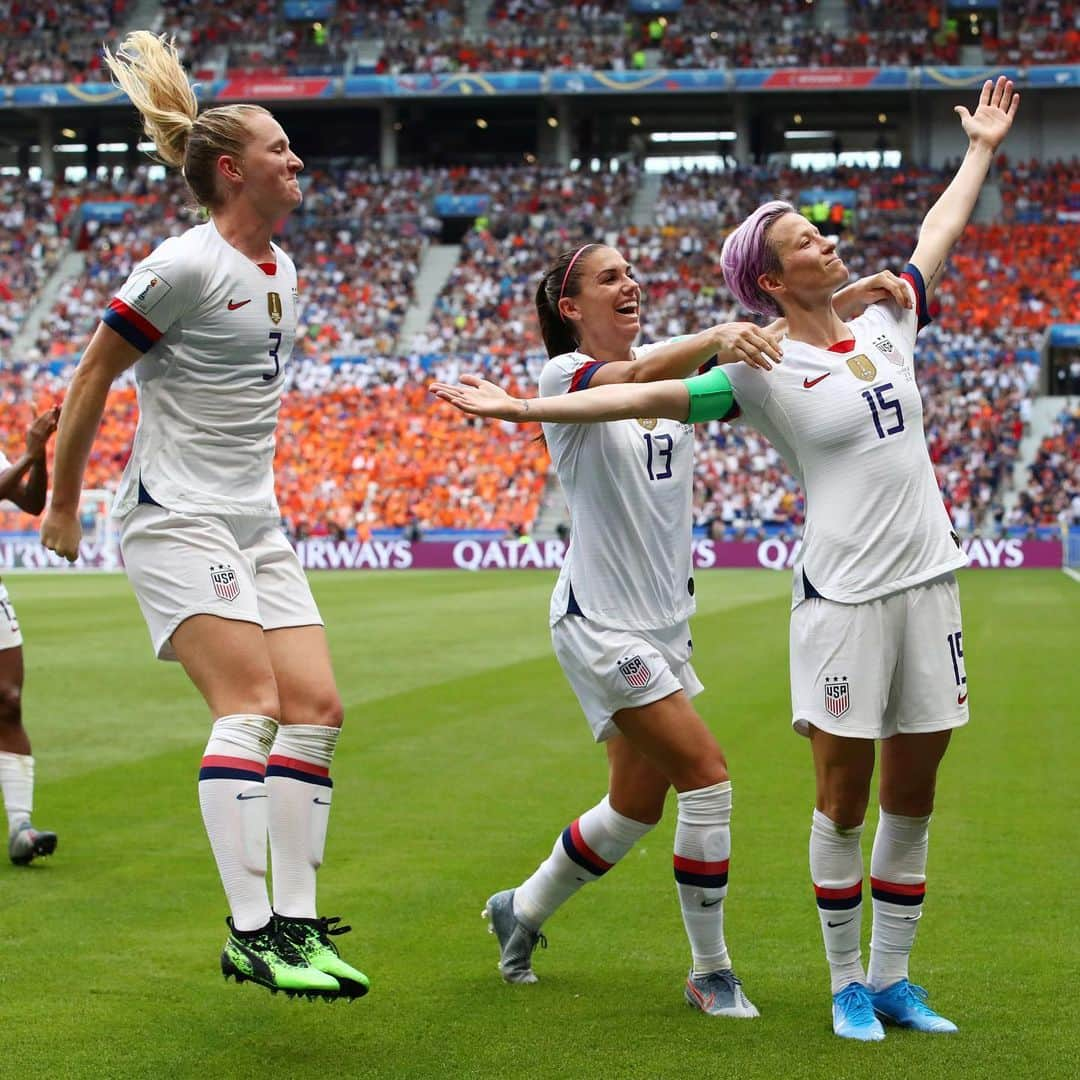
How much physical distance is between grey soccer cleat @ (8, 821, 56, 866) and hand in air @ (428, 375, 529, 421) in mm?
3649

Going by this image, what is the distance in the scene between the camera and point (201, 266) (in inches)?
185

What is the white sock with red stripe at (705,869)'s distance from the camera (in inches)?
199

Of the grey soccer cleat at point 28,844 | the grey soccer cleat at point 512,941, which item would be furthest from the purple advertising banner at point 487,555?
the grey soccer cleat at point 512,941

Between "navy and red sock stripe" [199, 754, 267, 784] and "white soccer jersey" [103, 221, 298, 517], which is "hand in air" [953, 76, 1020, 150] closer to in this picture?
"white soccer jersey" [103, 221, 298, 517]

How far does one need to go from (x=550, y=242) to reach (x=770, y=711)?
39.3 meters

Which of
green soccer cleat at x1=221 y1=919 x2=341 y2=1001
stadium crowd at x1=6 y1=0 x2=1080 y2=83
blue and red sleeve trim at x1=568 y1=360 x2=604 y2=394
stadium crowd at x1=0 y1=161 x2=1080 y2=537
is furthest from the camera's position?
stadium crowd at x1=6 y1=0 x2=1080 y2=83

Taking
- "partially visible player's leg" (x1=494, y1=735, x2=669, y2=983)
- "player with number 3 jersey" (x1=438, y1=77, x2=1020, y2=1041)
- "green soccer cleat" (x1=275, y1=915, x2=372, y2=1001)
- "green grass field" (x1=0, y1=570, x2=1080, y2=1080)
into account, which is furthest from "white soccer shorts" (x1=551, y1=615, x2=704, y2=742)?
"green soccer cleat" (x1=275, y1=915, x2=372, y2=1001)

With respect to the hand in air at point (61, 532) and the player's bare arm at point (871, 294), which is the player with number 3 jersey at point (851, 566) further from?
the hand in air at point (61, 532)

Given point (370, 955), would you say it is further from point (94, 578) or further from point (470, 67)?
point (470, 67)

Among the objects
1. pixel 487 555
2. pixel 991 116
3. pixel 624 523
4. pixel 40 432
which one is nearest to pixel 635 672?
pixel 624 523

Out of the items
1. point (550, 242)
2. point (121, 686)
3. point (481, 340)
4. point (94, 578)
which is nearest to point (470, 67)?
point (550, 242)

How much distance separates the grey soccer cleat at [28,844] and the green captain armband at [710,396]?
158 inches

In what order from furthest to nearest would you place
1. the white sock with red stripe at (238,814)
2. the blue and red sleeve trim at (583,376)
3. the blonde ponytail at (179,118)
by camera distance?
the blue and red sleeve trim at (583,376), the blonde ponytail at (179,118), the white sock with red stripe at (238,814)

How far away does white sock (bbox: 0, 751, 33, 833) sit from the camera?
7383 mm
